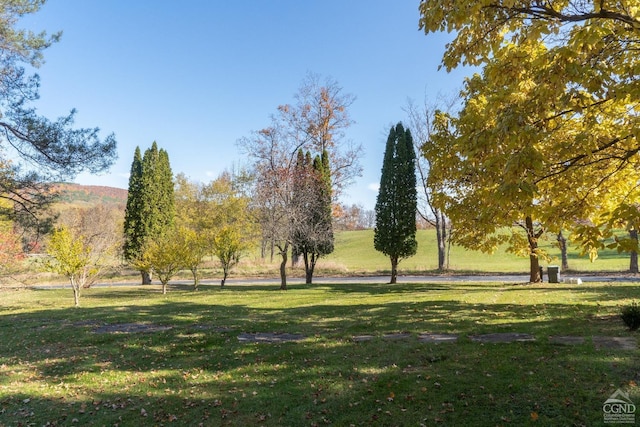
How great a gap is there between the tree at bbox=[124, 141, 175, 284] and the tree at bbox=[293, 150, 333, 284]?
11406mm

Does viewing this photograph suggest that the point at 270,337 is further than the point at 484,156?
Yes

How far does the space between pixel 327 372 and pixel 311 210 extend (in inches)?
632

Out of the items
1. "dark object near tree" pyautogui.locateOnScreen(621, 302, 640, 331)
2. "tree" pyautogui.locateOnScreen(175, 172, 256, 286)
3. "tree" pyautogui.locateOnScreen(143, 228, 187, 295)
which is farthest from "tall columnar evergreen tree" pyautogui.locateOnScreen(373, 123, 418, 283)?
"dark object near tree" pyautogui.locateOnScreen(621, 302, 640, 331)

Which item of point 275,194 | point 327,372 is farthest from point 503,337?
point 275,194

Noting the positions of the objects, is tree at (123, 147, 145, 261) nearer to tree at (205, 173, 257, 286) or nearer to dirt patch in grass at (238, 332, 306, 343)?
tree at (205, 173, 257, 286)

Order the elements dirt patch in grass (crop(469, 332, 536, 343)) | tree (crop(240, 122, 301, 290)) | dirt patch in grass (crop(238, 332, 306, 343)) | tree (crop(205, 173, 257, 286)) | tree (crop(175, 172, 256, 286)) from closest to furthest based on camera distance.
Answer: dirt patch in grass (crop(469, 332, 536, 343)) → dirt patch in grass (crop(238, 332, 306, 343)) → tree (crop(240, 122, 301, 290)) → tree (crop(205, 173, 257, 286)) → tree (crop(175, 172, 256, 286))

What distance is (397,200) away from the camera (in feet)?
70.7

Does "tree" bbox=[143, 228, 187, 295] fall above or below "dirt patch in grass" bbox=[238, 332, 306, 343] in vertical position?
above

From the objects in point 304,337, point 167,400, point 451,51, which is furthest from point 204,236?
point 451,51

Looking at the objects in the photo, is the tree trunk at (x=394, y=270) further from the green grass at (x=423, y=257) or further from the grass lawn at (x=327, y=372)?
the grass lawn at (x=327, y=372)

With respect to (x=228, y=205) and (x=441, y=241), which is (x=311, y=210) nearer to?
(x=441, y=241)

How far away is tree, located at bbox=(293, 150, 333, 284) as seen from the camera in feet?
63.3

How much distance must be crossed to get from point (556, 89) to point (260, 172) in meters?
16.8

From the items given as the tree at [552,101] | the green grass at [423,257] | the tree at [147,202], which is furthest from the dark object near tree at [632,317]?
the tree at [147,202]
